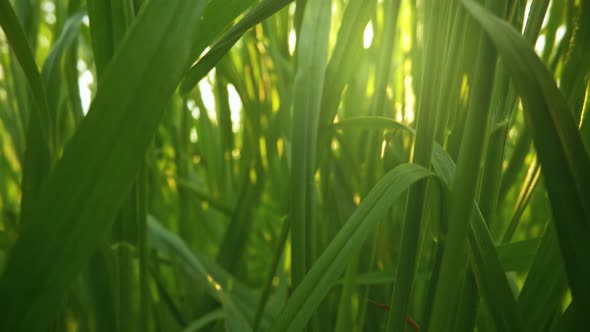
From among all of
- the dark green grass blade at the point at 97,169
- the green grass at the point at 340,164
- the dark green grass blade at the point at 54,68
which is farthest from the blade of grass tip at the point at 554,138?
the dark green grass blade at the point at 54,68

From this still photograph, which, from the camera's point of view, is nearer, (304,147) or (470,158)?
(470,158)

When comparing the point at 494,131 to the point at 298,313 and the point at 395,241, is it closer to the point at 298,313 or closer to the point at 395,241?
the point at 298,313

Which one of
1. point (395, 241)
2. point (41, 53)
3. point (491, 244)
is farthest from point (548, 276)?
→ point (41, 53)

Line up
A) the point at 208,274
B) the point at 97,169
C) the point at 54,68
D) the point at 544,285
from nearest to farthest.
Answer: the point at 97,169 → the point at 544,285 → the point at 54,68 → the point at 208,274

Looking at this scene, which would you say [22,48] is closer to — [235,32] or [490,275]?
[235,32]

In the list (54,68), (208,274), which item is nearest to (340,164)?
(208,274)

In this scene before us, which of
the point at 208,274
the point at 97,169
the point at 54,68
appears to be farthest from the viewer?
the point at 208,274

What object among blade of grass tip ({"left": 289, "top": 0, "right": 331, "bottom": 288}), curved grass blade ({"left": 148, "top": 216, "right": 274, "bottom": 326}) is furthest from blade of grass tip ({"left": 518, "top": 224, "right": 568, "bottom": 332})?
curved grass blade ({"left": 148, "top": 216, "right": 274, "bottom": 326})
